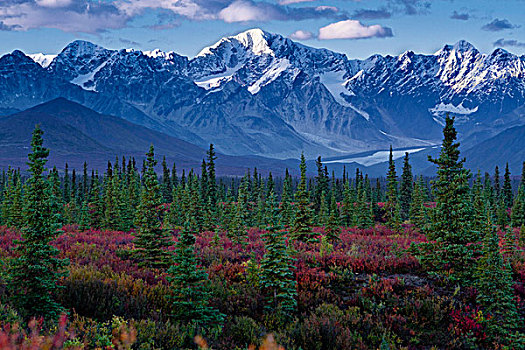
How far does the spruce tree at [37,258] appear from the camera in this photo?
979 centimetres

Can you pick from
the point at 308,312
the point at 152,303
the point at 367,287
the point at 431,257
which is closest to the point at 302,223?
the point at 431,257

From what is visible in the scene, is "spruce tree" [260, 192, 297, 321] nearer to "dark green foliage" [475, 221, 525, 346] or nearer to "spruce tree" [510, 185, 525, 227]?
"dark green foliage" [475, 221, 525, 346]

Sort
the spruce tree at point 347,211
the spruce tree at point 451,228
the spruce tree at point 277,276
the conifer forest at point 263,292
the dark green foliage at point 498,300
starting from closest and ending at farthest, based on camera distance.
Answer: the conifer forest at point 263,292 → the dark green foliage at point 498,300 → the spruce tree at point 277,276 → the spruce tree at point 451,228 → the spruce tree at point 347,211

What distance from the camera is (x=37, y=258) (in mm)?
10570

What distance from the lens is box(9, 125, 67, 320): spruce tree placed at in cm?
979

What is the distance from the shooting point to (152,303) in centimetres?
1091

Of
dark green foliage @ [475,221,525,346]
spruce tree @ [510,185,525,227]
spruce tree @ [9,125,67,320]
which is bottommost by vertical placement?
spruce tree @ [510,185,525,227]

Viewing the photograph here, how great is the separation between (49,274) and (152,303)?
2.73 metres

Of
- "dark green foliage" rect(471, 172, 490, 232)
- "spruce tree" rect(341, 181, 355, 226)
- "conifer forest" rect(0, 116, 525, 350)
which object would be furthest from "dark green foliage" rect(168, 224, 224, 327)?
"spruce tree" rect(341, 181, 355, 226)

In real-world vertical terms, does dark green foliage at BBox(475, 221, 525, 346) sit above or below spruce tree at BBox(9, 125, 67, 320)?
below

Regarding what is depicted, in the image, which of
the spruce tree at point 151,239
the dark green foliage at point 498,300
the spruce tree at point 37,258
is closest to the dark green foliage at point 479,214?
the dark green foliage at point 498,300

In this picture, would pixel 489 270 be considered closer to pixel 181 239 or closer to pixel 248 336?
pixel 248 336

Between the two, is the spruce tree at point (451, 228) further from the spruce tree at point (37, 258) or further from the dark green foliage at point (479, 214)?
the spruce tree at point (37, 258)

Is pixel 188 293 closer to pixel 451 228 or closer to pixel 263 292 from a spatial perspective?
pixel 263 292
